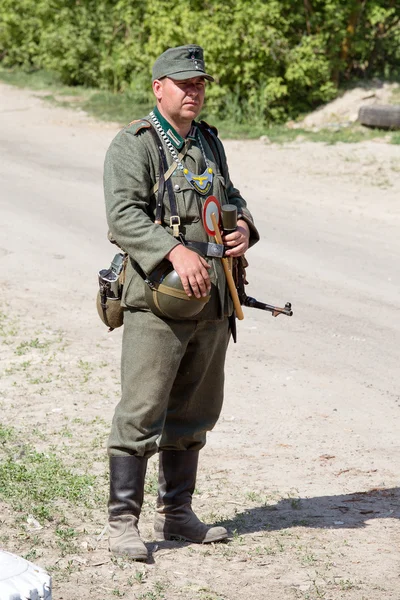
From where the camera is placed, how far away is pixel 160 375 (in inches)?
160

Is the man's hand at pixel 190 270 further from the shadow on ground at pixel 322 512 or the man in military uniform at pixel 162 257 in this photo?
the shadow on ground at pixel 322 512

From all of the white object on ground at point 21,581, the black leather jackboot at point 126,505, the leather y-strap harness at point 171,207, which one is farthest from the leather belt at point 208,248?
the white object on ground at point 21,581

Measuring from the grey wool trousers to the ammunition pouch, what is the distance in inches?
3.0

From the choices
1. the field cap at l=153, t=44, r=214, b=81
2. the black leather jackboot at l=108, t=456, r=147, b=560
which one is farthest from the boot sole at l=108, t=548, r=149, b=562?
the field cap at l=153, t=44, r=214, b=81

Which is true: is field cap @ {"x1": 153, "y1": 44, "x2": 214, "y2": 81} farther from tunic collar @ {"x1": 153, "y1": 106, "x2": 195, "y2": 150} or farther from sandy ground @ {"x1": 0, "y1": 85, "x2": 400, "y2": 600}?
sandy ground @ {"x1": 0, "y1": 85, "x2": 400, "y2": 600}

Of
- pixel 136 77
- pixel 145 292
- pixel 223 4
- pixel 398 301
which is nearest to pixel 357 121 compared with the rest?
pixel 223 4

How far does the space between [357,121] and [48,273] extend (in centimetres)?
700

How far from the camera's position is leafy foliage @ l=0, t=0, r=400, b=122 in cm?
1431

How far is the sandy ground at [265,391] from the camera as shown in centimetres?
417

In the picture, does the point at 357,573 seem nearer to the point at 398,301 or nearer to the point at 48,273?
the point at 398,301

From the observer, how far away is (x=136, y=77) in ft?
55.3

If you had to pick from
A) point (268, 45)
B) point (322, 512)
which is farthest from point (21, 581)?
point (268, 45)

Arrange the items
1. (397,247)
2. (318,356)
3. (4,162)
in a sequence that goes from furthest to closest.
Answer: (4,162)
(397,247)
(318,356)

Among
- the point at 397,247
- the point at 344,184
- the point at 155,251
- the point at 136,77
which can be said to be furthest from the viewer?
the point at 136,77
